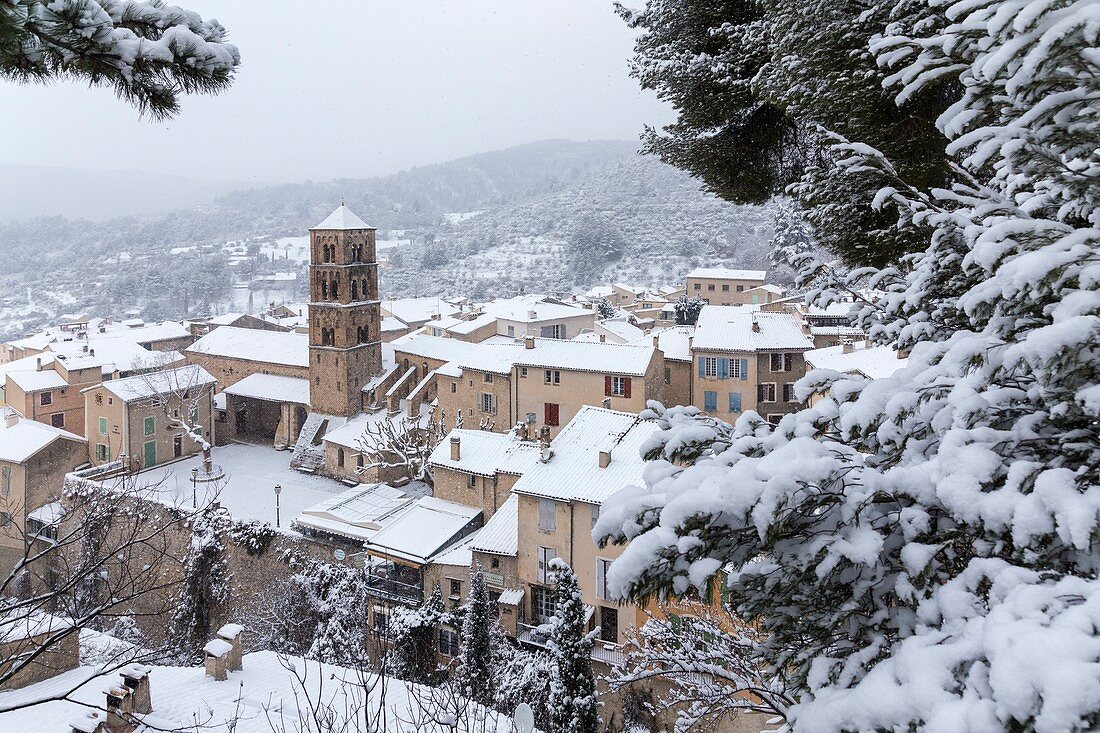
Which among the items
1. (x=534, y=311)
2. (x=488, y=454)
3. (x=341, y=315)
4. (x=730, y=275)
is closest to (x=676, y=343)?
(x=488, y=454)

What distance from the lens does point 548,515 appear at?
678 inches

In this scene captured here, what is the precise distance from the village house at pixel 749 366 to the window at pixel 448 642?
12.3 metres

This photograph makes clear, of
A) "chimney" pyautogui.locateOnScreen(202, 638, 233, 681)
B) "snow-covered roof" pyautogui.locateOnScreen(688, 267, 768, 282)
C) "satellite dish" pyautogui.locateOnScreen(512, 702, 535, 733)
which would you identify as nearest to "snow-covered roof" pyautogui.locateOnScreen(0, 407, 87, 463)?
"chimney" pyautogui.locateOnScreen(202, 638, 233, 681)

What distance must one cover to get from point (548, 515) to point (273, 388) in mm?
22595

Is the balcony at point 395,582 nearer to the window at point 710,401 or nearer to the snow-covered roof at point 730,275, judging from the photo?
the window at point 710,401

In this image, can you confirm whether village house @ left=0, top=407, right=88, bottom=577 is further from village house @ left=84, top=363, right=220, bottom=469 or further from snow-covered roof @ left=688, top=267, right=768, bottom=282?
snow-covered roof @ left=688, top=267, right=768, bottom=282

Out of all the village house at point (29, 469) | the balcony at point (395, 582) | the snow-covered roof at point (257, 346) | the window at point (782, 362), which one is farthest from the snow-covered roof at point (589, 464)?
the snow-covered roof at point (257, 346)

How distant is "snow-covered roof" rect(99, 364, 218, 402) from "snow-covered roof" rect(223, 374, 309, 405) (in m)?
1.69

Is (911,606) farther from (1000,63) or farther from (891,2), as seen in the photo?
(891,2)

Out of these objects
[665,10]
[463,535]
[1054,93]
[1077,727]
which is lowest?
[463,535]

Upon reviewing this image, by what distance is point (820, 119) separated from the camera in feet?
19.5

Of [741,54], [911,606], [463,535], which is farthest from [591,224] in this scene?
[911,606]

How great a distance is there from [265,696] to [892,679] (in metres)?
10.7

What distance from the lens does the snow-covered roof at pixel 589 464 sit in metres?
16.7
